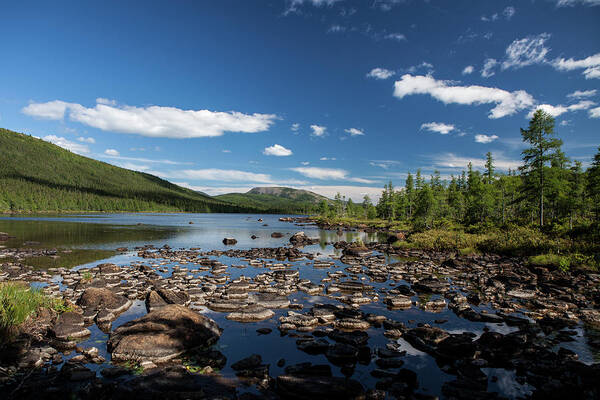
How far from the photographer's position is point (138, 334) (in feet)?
39.7

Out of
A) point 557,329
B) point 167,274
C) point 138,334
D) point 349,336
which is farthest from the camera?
point 167,274

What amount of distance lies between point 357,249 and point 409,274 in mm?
16426

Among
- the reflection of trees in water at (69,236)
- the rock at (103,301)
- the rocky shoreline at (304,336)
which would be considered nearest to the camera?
the rocky shoreline at (304,336)

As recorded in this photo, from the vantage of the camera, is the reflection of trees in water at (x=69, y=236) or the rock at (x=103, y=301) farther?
the reflection of trees in water at (x=69, y=236)

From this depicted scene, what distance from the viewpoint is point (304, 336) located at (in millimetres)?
13844

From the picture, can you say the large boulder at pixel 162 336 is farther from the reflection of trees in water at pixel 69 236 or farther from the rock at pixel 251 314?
the reflection of trees in water at pixel 69 236

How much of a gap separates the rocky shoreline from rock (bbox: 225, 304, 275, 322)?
71 mm

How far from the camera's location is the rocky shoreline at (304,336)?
920 cm

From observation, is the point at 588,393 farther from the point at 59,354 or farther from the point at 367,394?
the point at 59,354

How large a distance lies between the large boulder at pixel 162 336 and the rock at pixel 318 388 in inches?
191

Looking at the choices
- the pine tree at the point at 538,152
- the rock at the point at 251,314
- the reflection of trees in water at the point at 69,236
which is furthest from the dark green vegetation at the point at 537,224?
the reflection of trees in water at the point at 69,236

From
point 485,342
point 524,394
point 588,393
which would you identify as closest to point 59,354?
point 524,394

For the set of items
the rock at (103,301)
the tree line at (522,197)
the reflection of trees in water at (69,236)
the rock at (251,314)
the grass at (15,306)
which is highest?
the tree line at (522,197)

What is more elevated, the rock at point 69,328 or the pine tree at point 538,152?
the pine tree at point 538,152
